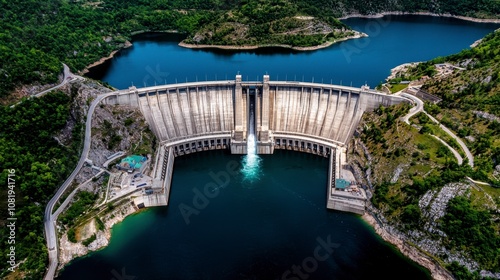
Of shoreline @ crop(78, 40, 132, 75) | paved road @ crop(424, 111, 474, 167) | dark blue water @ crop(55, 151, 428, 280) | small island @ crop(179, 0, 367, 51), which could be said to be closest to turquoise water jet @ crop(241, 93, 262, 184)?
dark blue water @ crop(55, 151, 428, 280)

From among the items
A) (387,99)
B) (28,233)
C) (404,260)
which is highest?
(387,99)

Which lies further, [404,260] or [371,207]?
[371,207]

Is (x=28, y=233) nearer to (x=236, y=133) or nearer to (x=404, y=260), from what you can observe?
(x=236, y=133)

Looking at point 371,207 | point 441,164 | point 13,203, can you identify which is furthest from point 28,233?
point 441,164

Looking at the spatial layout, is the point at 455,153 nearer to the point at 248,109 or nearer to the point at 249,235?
the point at 249,235

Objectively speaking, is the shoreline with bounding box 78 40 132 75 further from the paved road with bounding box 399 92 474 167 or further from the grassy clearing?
the paved road with bounding box 399 92 474 167

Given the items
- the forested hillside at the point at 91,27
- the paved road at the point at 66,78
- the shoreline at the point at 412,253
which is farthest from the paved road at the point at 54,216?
the shoreline at the point at 412,253

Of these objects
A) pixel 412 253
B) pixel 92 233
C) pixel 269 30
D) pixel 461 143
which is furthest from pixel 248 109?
pixel 269 30
